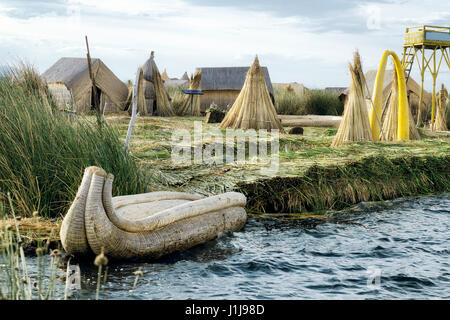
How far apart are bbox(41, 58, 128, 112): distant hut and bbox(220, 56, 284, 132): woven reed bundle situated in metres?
7.33

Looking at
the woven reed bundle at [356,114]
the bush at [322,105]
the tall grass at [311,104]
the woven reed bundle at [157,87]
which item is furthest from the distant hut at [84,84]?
the woven reed bundle at [356,114]

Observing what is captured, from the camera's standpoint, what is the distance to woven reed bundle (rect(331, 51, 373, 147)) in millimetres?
10367

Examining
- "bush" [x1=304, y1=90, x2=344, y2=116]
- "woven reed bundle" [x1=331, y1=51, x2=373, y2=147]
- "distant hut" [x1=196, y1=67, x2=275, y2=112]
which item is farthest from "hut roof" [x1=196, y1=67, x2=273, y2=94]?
"woven reed bundle" [x1=331, y1=51, x2=373, y2=147]

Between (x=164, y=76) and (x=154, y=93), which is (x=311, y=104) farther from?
(x=164, y=76)

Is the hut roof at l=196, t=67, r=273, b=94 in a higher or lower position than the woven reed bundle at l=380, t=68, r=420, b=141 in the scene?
higher

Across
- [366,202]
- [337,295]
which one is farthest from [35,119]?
[366,202]

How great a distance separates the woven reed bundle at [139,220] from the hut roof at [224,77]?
54.7 ft

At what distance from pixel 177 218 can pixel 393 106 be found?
8.33 meters

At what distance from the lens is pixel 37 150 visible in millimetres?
5828

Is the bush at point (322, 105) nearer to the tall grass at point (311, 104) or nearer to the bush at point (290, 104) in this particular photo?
the tall grass at point (311, 104)

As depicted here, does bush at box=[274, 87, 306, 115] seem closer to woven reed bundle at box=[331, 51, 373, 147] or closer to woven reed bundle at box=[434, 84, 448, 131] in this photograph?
woven reed bundle at box=[434, 84, 448, 131]

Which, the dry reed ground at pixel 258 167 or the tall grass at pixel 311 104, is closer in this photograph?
the dry reed ground at pixel 258 167

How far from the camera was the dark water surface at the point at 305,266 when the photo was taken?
4.33 metres
